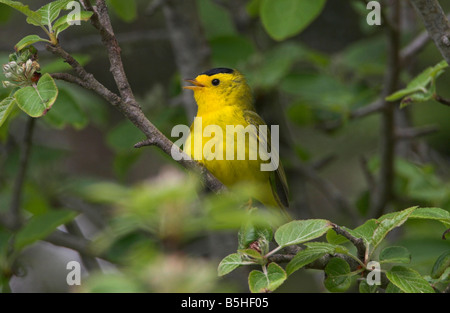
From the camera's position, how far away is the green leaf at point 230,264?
1915 mm

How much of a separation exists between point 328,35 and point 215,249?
3609 millimetres

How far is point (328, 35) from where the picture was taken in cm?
703

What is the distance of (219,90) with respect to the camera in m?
4.05

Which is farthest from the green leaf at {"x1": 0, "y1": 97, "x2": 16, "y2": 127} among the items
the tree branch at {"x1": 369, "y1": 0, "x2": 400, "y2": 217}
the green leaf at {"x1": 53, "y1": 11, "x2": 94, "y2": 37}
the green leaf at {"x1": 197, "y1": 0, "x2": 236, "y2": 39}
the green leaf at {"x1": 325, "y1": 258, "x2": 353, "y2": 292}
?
the green leaf at {"x1": 197, "y1": 0, "x2": 236, "y2": 39}

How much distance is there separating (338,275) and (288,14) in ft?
6.51

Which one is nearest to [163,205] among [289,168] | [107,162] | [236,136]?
[236,136]

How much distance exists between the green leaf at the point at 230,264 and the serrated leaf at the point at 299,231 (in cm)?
13

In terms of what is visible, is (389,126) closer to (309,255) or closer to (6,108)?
(309,255)

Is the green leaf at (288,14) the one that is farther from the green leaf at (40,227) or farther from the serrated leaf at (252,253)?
the serrated leaf at (252,253)

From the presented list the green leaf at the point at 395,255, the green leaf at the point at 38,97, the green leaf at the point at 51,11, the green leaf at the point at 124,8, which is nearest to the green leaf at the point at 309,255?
the green leaf at the point at 395,255

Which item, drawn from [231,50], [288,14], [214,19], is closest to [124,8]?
[231,50]

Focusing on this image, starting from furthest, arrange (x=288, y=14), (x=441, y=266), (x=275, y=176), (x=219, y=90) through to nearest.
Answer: (x=219, y=90) < (x=275, y=176) < (x=288, y=14) < (x=441, y=266)

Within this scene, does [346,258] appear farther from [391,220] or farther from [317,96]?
[317,96]

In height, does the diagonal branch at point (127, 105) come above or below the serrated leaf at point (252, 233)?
above
